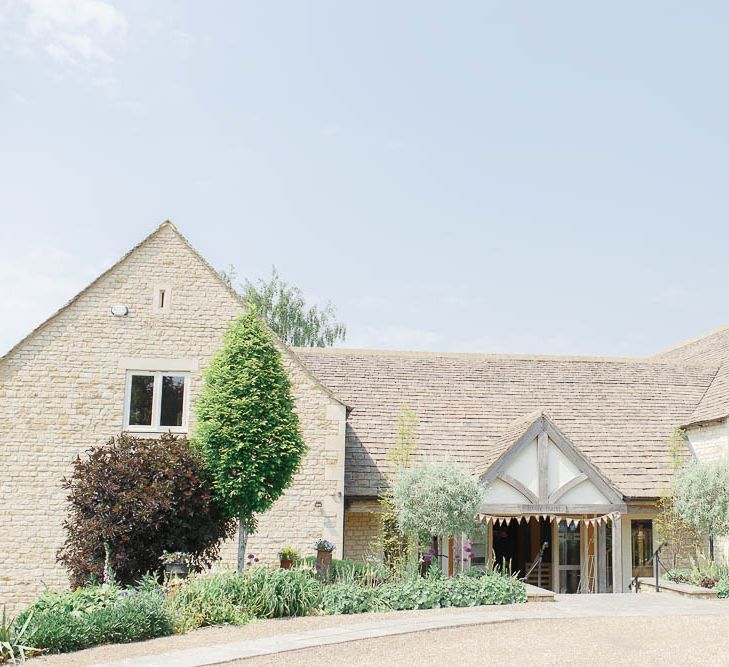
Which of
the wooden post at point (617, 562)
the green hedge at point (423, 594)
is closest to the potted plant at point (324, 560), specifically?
the green hedge at point (423, 594)

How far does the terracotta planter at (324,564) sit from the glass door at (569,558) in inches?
→ 320

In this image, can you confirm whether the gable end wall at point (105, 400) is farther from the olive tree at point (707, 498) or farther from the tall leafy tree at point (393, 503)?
the olive tree at point (707, 498)

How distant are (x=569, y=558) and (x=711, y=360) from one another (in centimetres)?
872

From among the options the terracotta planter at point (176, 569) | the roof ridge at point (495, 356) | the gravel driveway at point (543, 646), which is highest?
the roof ridge at point (495, 356)

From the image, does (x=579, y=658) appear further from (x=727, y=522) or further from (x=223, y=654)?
(x=727, y=522)

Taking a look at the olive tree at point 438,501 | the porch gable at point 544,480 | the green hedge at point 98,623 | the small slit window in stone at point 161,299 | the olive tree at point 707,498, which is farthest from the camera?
the small slit window in stone at point 161,299

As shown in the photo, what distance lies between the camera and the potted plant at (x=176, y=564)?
13.5m

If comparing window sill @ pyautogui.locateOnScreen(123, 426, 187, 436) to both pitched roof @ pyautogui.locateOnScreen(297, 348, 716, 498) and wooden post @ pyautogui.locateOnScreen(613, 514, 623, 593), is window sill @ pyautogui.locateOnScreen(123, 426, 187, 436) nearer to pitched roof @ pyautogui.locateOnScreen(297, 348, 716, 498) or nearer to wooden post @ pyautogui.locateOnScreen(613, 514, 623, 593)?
pitched roof @ pyautogui.locateOnScreen(297, 348, 716, 498)

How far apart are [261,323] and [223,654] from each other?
7498 millimetres

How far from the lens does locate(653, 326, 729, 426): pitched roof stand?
66.7 feet

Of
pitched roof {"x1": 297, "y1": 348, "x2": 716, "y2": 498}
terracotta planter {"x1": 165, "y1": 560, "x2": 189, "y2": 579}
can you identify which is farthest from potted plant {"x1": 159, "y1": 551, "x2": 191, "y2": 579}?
pitched roof {"x1": 297, "y1": 348, "x2": 716, "y2": 498}

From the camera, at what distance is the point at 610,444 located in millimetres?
20328

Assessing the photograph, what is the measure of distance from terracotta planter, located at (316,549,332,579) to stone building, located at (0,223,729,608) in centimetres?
291

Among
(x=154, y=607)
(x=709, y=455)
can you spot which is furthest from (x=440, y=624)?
(x=709, y=455)
